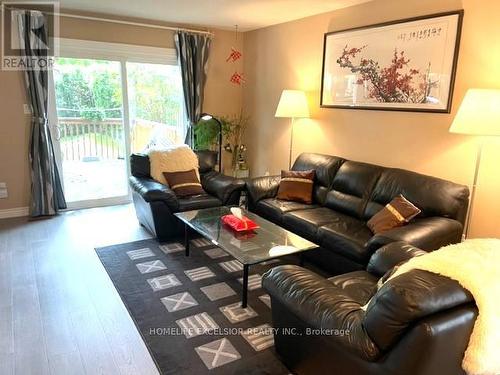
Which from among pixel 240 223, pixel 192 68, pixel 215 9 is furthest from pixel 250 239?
pixel 192 68

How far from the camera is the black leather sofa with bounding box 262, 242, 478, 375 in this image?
49.4 inches

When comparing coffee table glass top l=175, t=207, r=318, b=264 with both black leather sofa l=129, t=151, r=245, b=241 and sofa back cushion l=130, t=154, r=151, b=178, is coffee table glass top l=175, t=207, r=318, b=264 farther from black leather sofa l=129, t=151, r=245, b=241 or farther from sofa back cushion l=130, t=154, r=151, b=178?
sofa back cushion l=130, t=154, r=151, b=178

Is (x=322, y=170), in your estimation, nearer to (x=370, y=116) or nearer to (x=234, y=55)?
(x=370, y=116)

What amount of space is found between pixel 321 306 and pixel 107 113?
4.19 meters

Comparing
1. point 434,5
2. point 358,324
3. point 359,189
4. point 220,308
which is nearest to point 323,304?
point 358,324

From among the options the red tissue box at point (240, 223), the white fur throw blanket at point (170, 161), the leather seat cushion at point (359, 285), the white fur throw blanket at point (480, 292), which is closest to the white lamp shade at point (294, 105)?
the white fur throw blanket at point (170, 161)

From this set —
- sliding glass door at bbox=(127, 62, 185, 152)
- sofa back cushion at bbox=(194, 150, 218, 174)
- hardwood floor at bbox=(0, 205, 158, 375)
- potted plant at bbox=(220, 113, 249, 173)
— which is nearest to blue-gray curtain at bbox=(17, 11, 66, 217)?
hardwood floor at bbox=(0, 205, 158, 375)

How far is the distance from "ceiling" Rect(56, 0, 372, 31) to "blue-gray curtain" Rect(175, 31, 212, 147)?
26 cm

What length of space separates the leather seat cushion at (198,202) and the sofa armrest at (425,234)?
5.89ft

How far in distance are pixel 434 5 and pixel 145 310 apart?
3.39 meters

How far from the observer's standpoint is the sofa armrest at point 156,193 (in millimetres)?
3617

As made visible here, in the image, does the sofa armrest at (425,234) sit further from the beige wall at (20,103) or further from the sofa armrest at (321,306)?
the beige wall at (20,103)

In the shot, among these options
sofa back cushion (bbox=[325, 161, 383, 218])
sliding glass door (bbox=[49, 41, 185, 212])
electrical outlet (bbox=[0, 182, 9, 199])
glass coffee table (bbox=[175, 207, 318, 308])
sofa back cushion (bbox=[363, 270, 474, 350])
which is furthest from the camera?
sliding glass door (bbox=[49, 41, 185, 212])

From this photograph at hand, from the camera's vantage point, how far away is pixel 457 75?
118 inches
